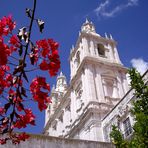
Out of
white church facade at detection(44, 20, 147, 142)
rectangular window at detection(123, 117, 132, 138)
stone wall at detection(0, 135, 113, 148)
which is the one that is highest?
white church facade at detection(44, 20, 147, 142)

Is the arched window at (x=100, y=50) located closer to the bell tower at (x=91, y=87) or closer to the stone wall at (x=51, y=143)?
the bell tower at (x=91, y=87)

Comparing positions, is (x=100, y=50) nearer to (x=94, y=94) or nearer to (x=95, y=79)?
(x=95, y=79)

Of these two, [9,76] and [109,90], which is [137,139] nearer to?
[9,76]

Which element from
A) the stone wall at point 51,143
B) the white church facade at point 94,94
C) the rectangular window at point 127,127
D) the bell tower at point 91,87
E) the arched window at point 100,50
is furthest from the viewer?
the arched window at point 100,50

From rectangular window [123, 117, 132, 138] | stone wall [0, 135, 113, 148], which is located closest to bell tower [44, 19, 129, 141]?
rectangular window [123, 117, 132, 138]

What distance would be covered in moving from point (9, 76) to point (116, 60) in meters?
26.8

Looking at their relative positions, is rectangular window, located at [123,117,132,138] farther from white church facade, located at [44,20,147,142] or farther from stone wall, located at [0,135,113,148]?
stone wall, located at [0,135,113,148]

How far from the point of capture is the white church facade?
2056 centimetres

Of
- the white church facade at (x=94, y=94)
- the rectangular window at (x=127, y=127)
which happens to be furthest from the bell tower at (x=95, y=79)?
the rectangular window at (x=127, y=127)

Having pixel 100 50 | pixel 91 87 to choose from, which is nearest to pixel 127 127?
pixel 91 87

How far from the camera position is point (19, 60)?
278cm

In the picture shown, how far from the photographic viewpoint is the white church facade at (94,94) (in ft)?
67.5

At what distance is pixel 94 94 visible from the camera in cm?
2472

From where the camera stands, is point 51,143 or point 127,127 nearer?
point 51,143
